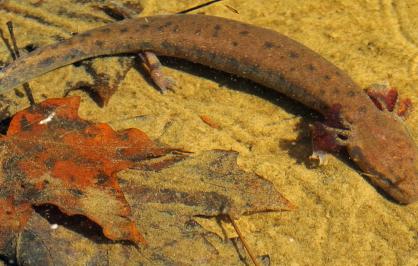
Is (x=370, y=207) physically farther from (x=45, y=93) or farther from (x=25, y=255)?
(x=45, y=93)

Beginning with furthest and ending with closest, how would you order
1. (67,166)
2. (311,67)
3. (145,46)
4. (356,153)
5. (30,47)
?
(30,47), (145,46), (311,67), (356,153), (67,166)

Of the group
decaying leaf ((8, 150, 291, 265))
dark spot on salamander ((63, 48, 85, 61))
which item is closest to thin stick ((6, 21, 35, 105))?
dark spot on salamander ((63, 48, 85, 61))

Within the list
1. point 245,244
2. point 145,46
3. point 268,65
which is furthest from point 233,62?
point 245,244

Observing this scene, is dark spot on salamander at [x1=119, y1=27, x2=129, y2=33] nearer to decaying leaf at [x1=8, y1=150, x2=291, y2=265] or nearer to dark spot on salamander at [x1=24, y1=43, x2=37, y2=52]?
dark spot on salamander at [x1=24, y1=43, x2=37, y2=52]

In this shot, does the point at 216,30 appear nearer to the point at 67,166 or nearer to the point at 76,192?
the point at 67,166

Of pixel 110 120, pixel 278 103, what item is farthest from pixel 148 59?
pixel 278 103

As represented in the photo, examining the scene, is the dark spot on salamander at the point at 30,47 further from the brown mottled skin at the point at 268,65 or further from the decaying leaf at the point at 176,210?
the decaying leaf at the point at 176,210

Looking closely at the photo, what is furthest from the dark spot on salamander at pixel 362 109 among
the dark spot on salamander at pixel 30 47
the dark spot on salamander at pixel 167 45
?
the dark spot on salamander at pixel 30 47
